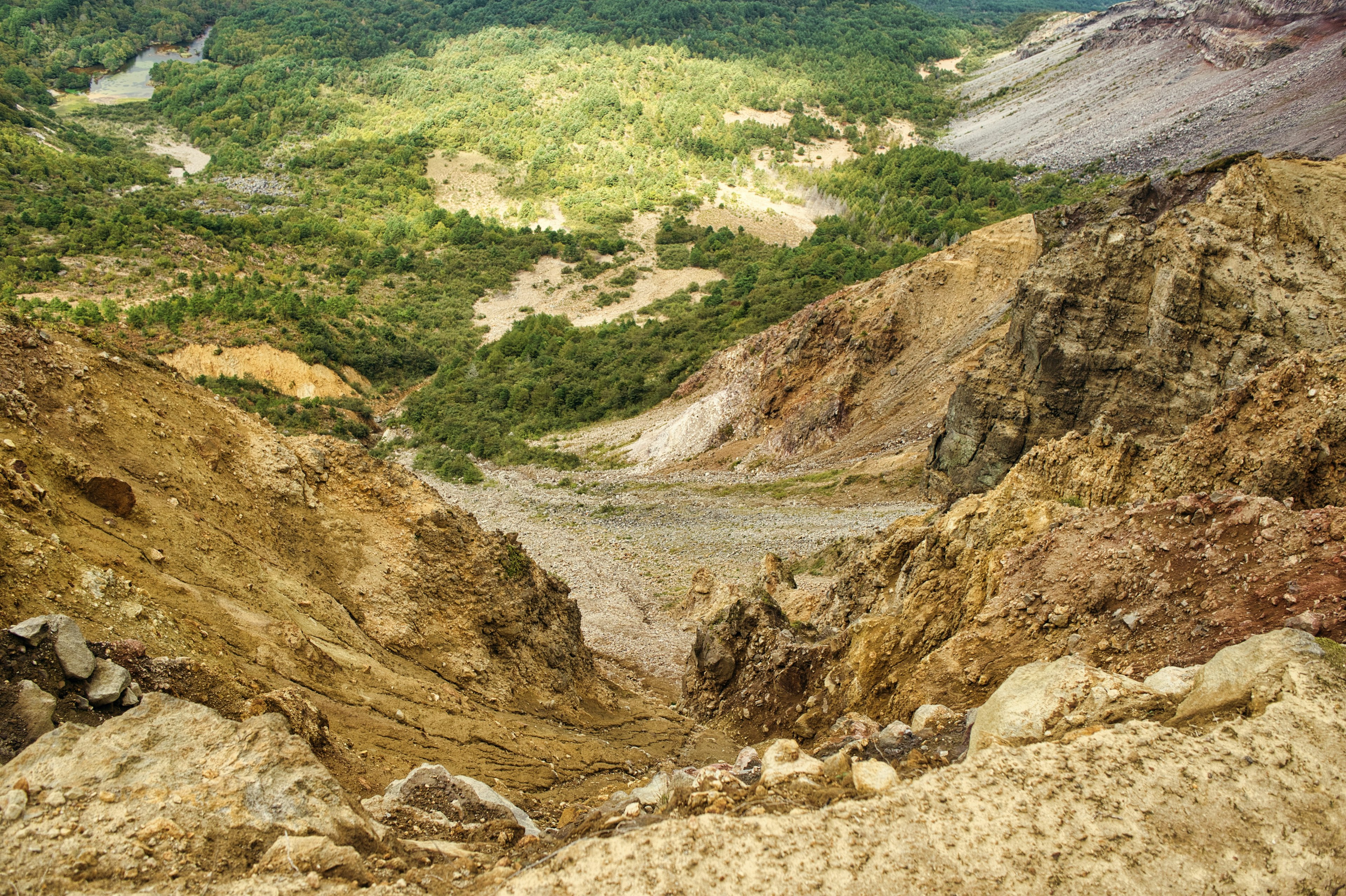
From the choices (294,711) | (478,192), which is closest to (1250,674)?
(294,711)

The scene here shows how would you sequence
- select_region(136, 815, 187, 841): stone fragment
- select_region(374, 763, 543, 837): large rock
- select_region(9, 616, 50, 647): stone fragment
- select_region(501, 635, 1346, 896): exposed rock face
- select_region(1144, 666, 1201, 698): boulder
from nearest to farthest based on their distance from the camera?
1. select_region(136, 815, 187, 841): stone fragment
2. select_region(501, 635, 1346, 896): exposed rock face
3. select_region(9, 616, 50, 647): stone fragment
4. select_region(1144, 666, 1201, 698): boulder
5. select_region(374, 763, 543, 837): large rock

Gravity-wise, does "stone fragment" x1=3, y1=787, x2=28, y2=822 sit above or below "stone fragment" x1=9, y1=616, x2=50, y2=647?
below

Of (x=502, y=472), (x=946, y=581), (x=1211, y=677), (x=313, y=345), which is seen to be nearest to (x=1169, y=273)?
(x=946, y=581)

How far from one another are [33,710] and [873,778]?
16.4 feet

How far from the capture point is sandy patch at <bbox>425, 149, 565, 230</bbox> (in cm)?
7856

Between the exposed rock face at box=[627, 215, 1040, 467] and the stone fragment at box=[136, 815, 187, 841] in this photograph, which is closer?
the stone fragment at box=[136, 815, 187, 841]

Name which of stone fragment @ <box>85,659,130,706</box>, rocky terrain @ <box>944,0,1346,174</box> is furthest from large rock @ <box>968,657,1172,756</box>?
rocky terrain @ <box>944,0,1346,174</box>

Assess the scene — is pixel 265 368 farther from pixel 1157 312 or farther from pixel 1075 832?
pixel 1075 832

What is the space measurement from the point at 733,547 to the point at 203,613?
18.1 metres

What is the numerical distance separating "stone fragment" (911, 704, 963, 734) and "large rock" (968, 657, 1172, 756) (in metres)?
0.65

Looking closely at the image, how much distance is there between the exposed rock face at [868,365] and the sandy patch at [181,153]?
71.1 meters

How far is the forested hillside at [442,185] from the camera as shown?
4400cm

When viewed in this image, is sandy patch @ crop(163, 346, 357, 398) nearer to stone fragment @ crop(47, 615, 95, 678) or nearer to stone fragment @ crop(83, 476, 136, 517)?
stone fragment @ crop(83, 476, 136, 517)

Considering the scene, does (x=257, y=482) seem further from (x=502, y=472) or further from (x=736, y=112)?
(x=736, y=112)
